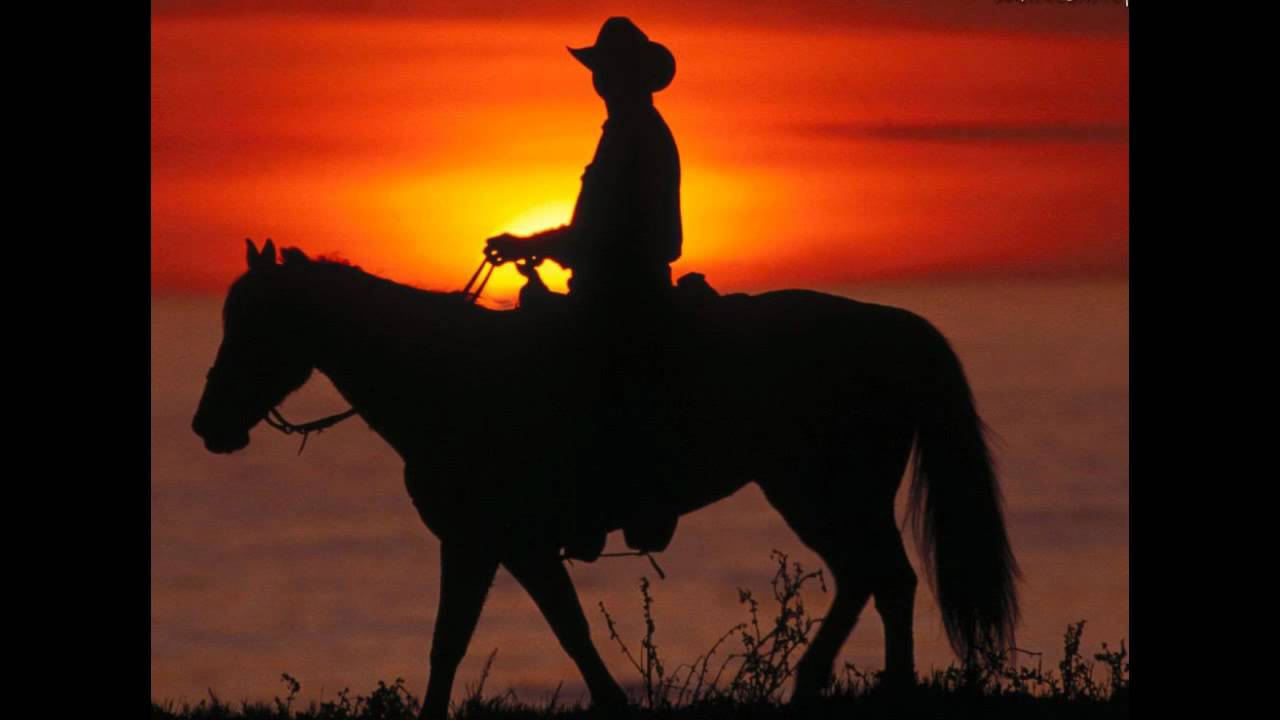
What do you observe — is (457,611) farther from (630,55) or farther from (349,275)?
(630,55)

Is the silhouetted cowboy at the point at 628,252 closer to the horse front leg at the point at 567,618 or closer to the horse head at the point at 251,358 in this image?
the horse front leg at the point at 567,618

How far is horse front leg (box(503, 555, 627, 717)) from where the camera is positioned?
9.19 metres

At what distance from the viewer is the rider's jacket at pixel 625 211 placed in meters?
9.64

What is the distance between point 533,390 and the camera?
963 cm

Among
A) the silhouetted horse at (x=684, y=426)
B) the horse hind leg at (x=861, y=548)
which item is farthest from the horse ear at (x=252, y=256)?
the horse hind leg at (x=861, y=548)

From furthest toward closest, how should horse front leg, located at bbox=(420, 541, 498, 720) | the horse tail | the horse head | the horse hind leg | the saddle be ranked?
the horse tail
the horse hind leg
the saddle
horse front leg, located at bbox=(420, 541, 498, 720)
the horse head

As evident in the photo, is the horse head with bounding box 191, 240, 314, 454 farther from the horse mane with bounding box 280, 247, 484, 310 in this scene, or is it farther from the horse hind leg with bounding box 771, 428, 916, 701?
the horse hind leg with bounding box 771, 428, 916, 701

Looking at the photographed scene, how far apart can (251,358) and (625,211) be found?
2.00m


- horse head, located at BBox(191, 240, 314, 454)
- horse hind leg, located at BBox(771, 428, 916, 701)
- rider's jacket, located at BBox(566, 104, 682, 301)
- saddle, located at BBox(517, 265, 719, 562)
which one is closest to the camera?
horse head, located at BBox(191, 240, 314, 454)

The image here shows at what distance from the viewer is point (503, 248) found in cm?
977

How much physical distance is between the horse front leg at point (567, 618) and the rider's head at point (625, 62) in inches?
95.7

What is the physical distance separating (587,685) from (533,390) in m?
1.50

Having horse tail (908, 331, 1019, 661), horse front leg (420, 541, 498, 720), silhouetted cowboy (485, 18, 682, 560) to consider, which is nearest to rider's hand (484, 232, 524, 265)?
silhouetted cowboy (485, 18, 682, 560)
